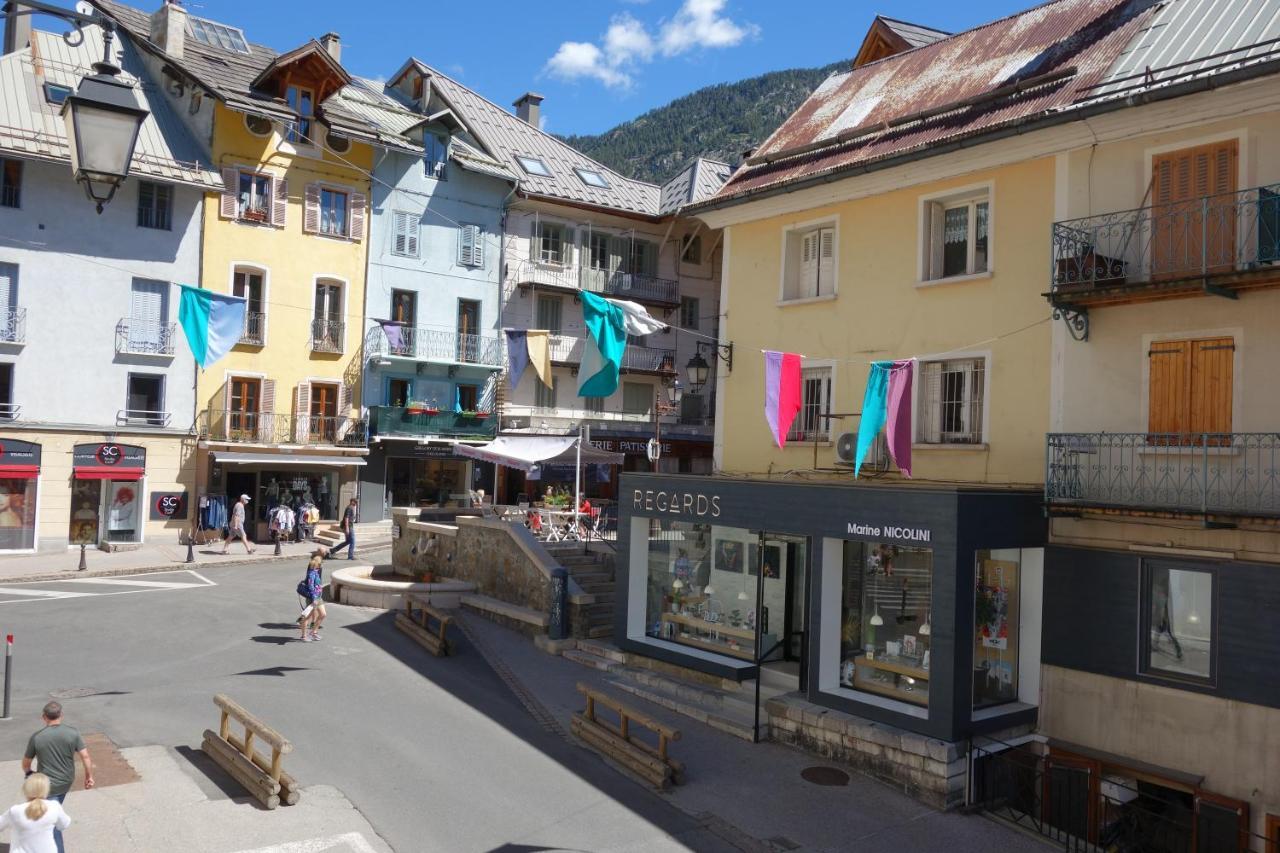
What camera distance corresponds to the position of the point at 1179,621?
13.0 m

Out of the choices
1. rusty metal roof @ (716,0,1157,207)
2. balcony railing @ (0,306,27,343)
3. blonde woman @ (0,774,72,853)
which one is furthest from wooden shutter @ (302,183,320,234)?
blonde woman @ (0,774,72,853)

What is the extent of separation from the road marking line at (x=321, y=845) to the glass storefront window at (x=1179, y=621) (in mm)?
10059

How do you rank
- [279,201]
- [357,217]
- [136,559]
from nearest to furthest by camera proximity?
[136,559] < [279,201] < [357,217]

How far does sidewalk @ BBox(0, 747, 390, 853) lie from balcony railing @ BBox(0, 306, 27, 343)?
893 inches

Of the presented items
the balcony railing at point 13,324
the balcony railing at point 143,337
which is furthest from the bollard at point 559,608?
the balcony railing at point 13,324

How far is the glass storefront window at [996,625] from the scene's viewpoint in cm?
1377

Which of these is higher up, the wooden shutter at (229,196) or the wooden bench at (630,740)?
the wooden shutter at (229,196)

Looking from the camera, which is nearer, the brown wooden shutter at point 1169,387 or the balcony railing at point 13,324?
the brown wooden shutter at point 1169,387

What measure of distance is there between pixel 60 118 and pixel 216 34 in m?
12.3

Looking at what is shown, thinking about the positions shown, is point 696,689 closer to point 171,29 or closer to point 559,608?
point 559,608


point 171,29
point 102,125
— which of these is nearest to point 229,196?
point 171,29

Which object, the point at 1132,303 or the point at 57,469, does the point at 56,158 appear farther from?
the point at 1132,303

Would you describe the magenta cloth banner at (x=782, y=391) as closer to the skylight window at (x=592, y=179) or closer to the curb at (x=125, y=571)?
the curb at (x=125, y=571)

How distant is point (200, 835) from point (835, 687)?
28.2 ft
